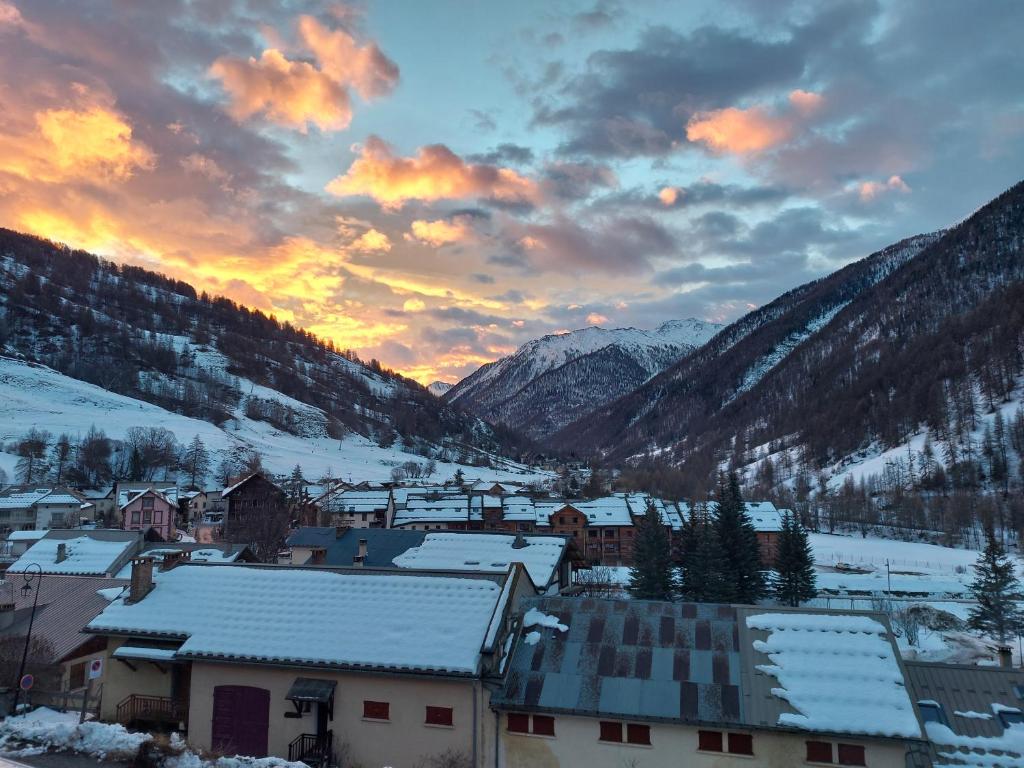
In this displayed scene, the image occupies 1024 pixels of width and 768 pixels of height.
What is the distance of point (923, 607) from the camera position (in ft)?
191

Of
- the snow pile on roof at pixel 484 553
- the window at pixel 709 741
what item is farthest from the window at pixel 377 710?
the snow pile on roof at pixel 484 553

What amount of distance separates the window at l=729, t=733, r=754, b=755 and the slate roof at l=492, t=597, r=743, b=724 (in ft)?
1.71

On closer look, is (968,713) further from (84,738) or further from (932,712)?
(84,738)

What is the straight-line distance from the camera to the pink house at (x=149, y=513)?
8296cm

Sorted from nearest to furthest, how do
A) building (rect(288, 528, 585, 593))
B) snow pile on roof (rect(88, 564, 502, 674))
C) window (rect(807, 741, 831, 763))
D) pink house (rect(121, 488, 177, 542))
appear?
window (rect(807, 741, 831, 763))
snow pile on roof (rect(88, 564, 502, 674))
building (rect(288, 528, 585, 593))
pink house (rect(121, 488, 177, 542))

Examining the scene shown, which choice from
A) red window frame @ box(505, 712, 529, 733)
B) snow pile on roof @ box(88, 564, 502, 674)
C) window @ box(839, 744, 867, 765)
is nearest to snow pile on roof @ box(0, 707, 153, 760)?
snow pile on roof @ box(88, 564, 502, 674)

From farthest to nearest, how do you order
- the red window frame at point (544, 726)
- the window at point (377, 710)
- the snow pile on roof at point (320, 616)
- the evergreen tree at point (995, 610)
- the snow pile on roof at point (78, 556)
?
1. the evergreen tree at point (995, 610)
2. the snow pile on roof at point (78, 556)
3. the snow pile on roof at point (320, 616)
4. the window at point (377, 710)
5. the red window frame at point (544, 726)

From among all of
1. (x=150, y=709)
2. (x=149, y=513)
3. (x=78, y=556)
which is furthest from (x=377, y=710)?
(x=149, y=513)

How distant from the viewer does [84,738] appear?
1069cm

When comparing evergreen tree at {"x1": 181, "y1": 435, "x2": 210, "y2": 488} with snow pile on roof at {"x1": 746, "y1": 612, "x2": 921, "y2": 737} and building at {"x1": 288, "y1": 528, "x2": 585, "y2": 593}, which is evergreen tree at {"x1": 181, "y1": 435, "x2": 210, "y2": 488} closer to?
building at {"x1": 288, "y1": 528, "x2": 585, "y2": 593}

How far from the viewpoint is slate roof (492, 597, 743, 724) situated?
1645 centimetres

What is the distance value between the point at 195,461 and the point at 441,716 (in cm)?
13711

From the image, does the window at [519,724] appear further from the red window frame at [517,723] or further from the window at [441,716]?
the window at [441,716]

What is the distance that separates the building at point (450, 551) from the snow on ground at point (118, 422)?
106 meters
